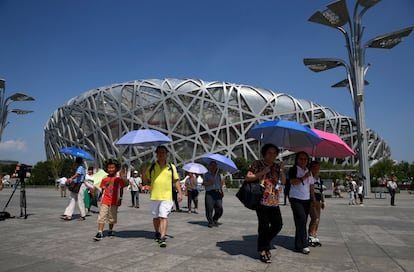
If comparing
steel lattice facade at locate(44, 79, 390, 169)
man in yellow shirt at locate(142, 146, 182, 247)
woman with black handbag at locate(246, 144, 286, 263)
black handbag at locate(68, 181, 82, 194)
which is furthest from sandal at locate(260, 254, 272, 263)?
steel lattice facade at locate(44, 79, 390, 169)

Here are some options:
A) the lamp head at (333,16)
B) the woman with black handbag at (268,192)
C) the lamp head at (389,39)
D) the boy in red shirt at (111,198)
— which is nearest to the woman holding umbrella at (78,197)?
the boy in red shirt at (111,198)

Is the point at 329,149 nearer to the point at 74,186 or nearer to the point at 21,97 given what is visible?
the point at 74,186

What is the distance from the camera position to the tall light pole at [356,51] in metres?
23.3

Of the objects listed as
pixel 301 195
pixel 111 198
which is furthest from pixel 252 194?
pixel 111 198

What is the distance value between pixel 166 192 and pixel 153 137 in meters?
1.21

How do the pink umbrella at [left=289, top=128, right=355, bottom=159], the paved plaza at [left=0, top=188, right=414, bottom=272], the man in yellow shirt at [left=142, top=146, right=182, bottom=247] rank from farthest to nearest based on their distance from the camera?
the pink umbrella at [left=289, top=128, right=355, bottom=159]
the man in yellow shirt at [left=142, top=146, right=182, bottom=247]
the paved plaza at [left=0, top=188, right=414, bottom=272]

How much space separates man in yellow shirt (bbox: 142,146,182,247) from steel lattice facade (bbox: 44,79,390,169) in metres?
48.2

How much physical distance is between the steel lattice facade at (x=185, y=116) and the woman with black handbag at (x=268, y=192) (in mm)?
49559

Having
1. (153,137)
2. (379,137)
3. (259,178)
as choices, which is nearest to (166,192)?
(153,137)

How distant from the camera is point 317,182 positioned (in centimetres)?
630

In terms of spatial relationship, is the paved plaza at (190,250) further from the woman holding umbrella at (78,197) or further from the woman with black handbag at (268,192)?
the woman holding umbrella at (78,197)

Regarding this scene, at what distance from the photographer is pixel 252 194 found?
4.89 m

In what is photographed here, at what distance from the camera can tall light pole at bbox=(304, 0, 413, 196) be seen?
76.6 ft

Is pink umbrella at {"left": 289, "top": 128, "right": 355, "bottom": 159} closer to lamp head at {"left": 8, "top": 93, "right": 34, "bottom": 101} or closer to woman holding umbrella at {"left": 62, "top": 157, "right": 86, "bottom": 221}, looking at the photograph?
woman holding umbrella at {"left": 62, "top": 157, "right": 86, "bottom": 221}
